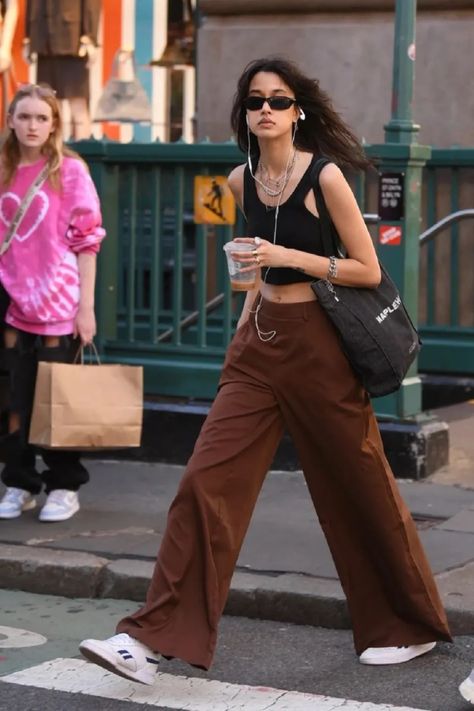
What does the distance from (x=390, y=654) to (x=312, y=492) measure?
0.59 metres

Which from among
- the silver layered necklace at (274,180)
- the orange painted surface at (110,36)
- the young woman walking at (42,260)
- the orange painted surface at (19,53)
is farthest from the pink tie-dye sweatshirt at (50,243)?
the orange painted surface at (19,53)

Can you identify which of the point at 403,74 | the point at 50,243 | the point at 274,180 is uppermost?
the point at 403,74

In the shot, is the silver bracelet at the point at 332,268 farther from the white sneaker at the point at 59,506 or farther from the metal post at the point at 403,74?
the metal post at the point at 403,74

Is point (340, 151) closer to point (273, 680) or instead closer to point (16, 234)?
point (273, 680)

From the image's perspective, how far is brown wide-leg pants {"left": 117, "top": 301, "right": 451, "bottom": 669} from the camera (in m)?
5.21

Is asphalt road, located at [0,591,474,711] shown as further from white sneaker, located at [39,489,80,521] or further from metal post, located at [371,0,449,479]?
metal post, located at [371,0,449,479]

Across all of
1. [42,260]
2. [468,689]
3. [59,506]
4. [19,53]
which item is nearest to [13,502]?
[59,506]

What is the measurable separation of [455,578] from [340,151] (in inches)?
67.9

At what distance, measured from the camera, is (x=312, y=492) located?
555cm

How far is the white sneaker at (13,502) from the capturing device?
755cm

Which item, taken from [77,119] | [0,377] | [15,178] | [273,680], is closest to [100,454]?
[0,377]

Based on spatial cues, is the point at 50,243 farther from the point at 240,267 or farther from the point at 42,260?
the point at 240,267

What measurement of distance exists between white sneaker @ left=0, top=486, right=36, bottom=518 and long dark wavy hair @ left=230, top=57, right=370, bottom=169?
2.52 metres

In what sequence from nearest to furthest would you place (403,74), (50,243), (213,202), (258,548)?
(258,548), (50,243), (403,74), (213,202)
